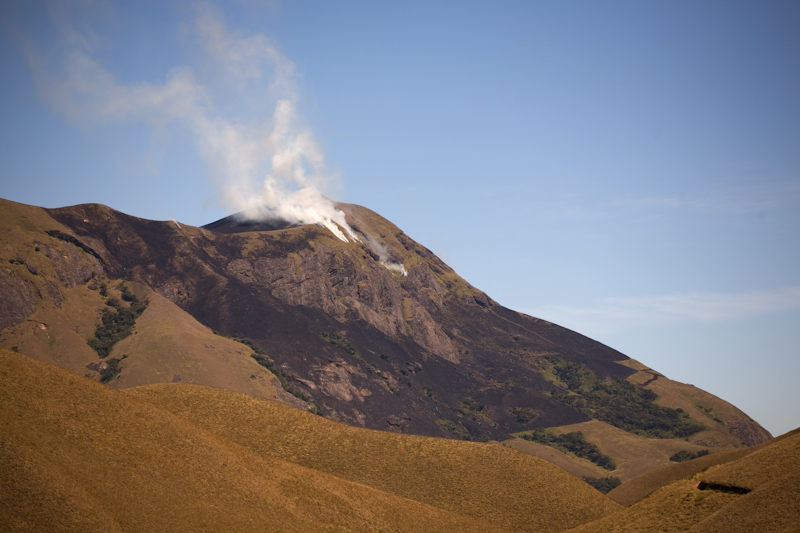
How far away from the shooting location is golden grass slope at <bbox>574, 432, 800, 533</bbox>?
46.7 meters

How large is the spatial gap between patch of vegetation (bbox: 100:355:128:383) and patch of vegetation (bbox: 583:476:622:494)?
118 meters

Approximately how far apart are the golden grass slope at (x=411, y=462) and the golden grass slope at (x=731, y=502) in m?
11.3

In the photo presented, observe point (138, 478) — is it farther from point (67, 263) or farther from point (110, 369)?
point (67, 263)

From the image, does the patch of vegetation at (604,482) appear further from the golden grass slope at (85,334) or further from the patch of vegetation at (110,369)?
the patch of vegetation at (110,369)

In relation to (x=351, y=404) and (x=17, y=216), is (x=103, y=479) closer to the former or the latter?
(x=351, y=404)

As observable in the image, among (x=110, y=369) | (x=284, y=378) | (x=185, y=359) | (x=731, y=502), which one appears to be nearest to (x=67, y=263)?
(x=110, y=369)

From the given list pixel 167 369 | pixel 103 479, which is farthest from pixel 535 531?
pixel 167 369

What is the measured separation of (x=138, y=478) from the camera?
182ft

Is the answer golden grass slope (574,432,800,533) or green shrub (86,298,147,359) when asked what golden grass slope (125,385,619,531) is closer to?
golden grass slope (574,432,800,533)

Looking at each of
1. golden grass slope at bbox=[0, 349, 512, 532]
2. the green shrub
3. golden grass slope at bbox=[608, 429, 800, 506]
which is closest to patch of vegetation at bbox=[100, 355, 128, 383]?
the green shrub

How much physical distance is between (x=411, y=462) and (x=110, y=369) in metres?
105

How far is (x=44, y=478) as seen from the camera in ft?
157

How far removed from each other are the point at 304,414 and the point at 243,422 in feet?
31.6

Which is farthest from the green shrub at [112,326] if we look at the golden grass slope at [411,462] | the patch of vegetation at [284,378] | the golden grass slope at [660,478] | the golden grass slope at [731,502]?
the golden grass slope at [731,502]
